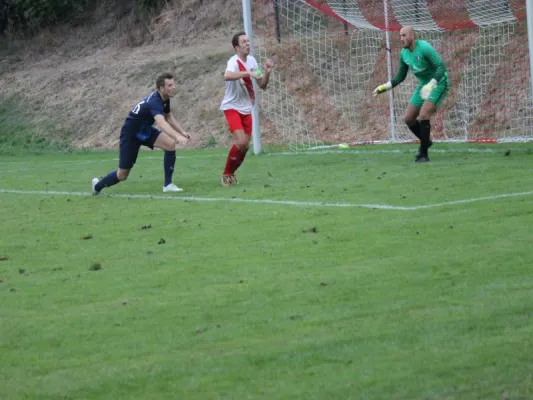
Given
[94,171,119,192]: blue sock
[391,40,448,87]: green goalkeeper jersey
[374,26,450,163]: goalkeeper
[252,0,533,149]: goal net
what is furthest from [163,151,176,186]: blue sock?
[252,0,533,149]: goal net

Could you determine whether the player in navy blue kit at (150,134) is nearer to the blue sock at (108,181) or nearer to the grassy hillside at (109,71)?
the blue sock at (108,181)

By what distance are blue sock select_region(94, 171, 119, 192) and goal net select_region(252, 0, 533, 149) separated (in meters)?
7.16

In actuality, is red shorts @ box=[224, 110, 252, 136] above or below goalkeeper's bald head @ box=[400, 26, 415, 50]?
below

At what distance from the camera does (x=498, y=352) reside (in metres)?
5.34

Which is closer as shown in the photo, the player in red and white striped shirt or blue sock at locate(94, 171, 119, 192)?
blue sock at locate(94, 171, 119, 192)

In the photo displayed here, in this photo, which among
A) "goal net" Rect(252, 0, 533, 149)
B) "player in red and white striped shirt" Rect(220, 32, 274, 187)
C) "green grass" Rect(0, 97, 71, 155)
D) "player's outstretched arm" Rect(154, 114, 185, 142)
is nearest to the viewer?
"player's outstretched arm" Rect(154, 114, 185, 142)

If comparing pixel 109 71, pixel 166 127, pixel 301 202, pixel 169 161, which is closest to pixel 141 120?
pixel 169 161

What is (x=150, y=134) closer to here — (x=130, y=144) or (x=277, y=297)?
(x=130, y=144)

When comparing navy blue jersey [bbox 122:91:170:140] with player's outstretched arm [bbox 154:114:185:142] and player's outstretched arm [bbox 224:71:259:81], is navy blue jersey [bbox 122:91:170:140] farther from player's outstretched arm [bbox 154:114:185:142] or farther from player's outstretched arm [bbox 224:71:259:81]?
player's outstretched arm [bbox 224:71:259:81]

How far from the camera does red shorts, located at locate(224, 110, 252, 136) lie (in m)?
14.5

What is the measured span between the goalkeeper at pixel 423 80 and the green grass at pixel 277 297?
2.62m

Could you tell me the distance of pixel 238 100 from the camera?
14641 millimetres

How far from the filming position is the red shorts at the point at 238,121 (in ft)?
47.6

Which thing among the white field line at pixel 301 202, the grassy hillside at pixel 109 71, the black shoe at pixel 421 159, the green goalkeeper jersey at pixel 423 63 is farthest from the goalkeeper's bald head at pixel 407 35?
the grassy hillside at pixel 109 71
